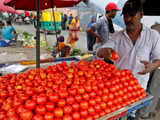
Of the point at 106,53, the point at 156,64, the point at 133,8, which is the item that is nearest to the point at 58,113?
the point at 106,53

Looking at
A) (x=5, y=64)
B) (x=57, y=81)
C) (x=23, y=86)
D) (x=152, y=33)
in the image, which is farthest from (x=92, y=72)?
(x=5, y=64)

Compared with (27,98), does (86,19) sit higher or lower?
higher

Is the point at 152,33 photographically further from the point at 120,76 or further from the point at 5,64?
the point at 5,64

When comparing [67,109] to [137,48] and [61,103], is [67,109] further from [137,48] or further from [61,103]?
[137,48]

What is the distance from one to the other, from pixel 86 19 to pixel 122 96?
44.6 ft

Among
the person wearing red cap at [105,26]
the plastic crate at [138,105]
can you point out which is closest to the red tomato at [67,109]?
the plastic crate at [138,105]

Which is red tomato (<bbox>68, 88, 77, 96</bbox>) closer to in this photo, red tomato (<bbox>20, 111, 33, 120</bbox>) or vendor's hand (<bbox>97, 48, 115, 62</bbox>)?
red tomato (<bbox>20, 111, 33, 120</bbox>)

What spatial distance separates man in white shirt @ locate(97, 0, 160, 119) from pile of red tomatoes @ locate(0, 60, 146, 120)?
1.28ft

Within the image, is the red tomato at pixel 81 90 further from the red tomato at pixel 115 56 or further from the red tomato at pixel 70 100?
the red tomato at pixel 115 56

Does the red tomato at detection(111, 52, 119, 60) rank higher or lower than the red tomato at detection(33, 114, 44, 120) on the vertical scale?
higher

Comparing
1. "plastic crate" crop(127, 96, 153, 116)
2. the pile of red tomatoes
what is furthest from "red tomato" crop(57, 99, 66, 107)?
"plastic crate" crop(127, 96, 153, 116)

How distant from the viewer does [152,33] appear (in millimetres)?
2164

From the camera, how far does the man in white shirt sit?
2084 mm

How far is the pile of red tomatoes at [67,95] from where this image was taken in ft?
4.30
